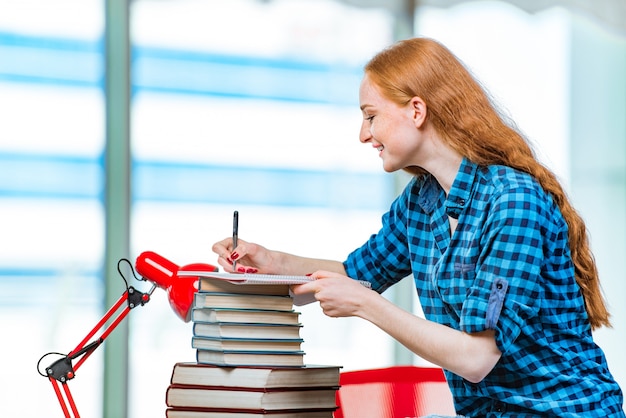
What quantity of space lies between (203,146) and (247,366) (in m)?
2.01

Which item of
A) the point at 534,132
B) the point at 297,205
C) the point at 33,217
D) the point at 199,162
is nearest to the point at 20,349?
A: the point at 33,217

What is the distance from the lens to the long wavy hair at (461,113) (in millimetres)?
1402

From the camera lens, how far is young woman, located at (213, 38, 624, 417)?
4.11 ft

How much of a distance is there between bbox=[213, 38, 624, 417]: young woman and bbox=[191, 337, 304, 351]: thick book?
0.08m

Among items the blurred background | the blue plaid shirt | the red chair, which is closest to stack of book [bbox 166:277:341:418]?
the blue plaid shirt

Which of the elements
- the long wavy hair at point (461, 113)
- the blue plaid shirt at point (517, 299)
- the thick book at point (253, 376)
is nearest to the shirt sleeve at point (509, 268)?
the blue plaid shirt at point (517, 299)

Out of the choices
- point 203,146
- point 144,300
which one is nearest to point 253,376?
point 144,300

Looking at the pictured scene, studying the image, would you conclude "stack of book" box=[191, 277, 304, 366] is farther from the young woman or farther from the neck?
the neck

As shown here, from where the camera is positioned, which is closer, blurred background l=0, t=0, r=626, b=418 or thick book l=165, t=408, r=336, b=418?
thick book l=165, t=408, r=336, b=418

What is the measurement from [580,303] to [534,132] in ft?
7.79

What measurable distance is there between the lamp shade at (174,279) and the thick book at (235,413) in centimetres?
16

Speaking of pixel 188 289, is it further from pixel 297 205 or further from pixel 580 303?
pixel 297 205

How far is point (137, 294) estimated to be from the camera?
139cm

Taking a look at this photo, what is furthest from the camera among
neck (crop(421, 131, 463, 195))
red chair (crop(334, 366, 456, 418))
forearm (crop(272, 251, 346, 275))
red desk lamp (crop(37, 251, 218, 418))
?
red chair (crop(334, 366, 456, 418))
